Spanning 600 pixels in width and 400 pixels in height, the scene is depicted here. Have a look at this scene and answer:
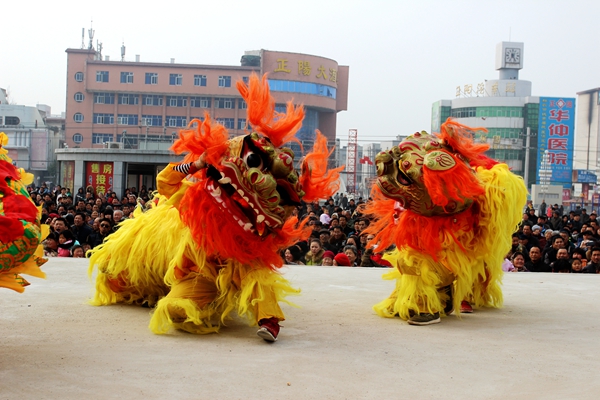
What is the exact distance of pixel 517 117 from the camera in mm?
46188

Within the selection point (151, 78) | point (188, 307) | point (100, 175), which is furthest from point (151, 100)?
point (188, 307)

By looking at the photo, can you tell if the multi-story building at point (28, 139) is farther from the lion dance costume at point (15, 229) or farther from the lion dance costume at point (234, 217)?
the lion dance costume at point (15, 229)

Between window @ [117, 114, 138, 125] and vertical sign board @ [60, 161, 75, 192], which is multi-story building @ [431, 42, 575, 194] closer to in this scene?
window @ [117, 114, 138, 125]

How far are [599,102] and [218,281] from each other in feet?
195

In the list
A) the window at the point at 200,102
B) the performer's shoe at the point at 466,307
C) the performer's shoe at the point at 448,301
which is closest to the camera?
the performer's shoe at the point at 448,301

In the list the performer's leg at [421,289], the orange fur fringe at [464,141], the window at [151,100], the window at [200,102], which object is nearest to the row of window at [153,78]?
the window at [151,100]

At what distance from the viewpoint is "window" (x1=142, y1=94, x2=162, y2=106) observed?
1720 inches

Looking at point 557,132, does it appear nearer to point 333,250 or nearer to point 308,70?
point 308,70

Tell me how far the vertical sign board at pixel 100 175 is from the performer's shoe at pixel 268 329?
16.2m

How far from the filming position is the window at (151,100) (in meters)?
43.7

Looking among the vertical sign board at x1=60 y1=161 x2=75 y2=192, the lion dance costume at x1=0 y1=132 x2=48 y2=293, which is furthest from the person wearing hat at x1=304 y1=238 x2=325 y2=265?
the vertical sign board at x1=60 y1=161 x2=75 y2=192

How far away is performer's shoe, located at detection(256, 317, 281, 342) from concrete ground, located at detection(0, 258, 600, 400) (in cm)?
6

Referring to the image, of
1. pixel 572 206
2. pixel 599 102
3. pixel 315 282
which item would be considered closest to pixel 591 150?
pixel 599 102

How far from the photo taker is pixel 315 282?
655cm
